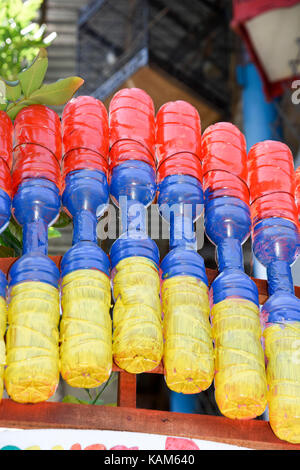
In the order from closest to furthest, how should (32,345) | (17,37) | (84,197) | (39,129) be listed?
(32,345), (84,197), (39,129), (17,37)

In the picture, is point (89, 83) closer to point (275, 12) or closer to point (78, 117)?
point (275, 12)

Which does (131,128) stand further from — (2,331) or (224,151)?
(2,331)

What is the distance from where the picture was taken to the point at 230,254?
2.02 meters

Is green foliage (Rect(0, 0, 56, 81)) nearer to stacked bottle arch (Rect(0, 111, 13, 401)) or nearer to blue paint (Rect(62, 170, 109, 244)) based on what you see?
stacked bottle arch (Rect(0, 111, 13, 401))

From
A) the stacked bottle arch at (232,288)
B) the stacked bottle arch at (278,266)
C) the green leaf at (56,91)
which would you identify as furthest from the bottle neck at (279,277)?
the green leaf at (56,91)

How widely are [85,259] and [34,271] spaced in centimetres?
13

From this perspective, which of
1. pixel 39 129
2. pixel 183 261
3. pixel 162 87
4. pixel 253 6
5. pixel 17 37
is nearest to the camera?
pixel 183 261

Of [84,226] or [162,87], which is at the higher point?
[162,87]

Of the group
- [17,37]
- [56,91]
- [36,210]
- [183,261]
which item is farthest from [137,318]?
[17,37]

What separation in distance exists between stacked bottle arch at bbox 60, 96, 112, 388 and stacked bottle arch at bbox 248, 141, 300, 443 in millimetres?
418

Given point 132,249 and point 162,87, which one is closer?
point 132,249

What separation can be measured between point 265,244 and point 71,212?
1.85ft

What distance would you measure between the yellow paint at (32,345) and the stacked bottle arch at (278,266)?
538 mm

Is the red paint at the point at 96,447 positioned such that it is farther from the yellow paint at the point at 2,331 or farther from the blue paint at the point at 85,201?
the blue paint at the point at 85,201
